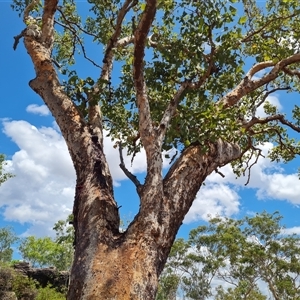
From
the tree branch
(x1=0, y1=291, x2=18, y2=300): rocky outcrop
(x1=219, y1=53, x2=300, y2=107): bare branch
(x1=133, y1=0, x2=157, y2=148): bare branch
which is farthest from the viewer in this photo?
(x1=0, y1=291, x2=18, y2=300): rocky outcrop

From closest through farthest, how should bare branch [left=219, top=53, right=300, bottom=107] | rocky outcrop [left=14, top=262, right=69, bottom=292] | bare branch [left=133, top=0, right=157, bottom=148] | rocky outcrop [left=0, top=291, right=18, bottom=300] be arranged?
bare branch [left=133, top=0, right=157, bottom=148]
bare branch [left=219, top=53, right=300, bottom=107]
rocky outcrop [left=0, top=291, right=18, bottom=300]
rocky outcrop [left=14, top=262, right=69, bottom=292]

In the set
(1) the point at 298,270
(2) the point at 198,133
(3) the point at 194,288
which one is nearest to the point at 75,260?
(2) the point at 198,133

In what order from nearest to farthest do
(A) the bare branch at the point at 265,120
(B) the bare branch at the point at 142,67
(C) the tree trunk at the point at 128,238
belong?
(C) the tree trunk at the point at 128,238 < (B) the bare branch at the point at 142,67 < (A) the bare branch at the point at 265,120

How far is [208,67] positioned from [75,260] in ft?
8.05

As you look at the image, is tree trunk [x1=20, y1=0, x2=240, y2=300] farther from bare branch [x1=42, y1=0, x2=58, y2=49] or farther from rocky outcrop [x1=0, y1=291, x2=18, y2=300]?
rocky outcrop [x1=0, y1=291, x2=18, y2=300]

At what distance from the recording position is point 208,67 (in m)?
4.05

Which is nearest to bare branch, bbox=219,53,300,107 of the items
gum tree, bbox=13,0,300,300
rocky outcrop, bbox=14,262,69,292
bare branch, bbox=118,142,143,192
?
gum tree, bbox=13,0,300,300

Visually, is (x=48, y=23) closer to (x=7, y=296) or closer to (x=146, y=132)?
(x=146, y=132)

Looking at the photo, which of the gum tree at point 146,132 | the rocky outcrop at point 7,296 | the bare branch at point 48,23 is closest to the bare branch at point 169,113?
the gum tree at point 146,132

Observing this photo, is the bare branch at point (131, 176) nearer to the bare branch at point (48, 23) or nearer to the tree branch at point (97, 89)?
the tree branch at point (97, 89)

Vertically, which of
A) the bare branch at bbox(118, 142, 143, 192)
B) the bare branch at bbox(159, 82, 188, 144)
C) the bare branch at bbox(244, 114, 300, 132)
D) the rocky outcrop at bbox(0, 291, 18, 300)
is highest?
the bare branch at bbox(244, 114, 300, 132)

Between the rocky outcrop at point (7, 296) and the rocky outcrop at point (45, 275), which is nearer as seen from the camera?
the rocky outcrop at point (7, 296)

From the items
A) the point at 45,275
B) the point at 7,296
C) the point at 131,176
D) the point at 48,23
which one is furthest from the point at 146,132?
the point at 45,275

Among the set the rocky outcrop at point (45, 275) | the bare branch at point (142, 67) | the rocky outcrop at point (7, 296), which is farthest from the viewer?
the rocky outcrop at point (45, 275)
